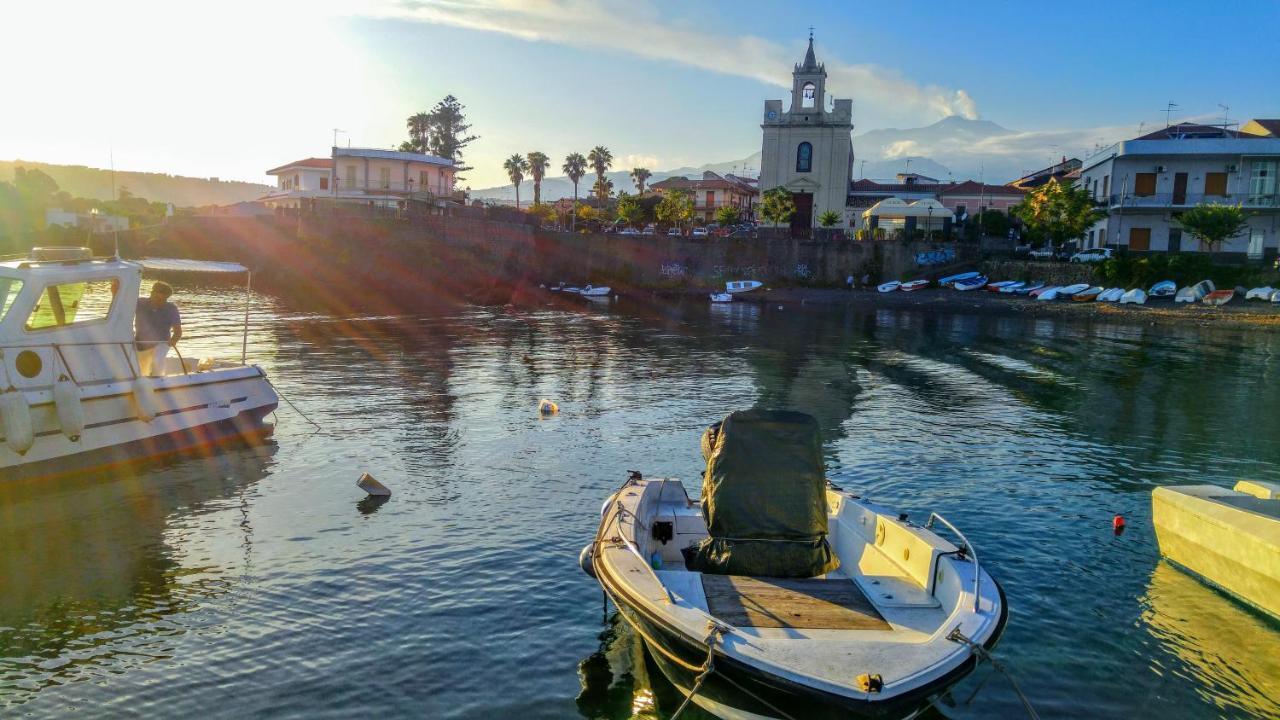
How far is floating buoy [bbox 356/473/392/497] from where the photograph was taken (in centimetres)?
1716

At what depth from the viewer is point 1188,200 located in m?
71.3

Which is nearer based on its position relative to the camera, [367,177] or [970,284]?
[970,284]

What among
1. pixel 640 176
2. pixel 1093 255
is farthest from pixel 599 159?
pixel 1093 255

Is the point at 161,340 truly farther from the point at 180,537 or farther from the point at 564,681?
the point at 564,681

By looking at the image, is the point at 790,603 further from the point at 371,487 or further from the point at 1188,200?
the point at 1188,200

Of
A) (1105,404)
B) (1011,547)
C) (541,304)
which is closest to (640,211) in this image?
(541,304)

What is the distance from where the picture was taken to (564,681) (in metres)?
10.3

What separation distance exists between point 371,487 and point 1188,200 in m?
76.8

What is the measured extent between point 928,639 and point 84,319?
1803cm

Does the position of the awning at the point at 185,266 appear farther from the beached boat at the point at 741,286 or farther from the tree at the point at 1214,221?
the tree at the point at 1214,221

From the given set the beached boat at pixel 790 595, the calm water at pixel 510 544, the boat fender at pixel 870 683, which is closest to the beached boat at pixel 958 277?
the calm water at pixel 510 544

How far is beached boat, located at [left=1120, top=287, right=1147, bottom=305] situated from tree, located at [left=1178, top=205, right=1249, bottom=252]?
643 cm

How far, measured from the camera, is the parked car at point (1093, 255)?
74.4 m

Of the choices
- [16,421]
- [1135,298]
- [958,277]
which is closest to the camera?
[16,421]
